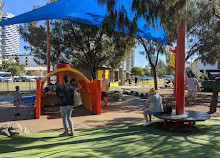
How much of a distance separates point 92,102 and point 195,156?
5788mm

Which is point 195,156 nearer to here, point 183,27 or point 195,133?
point 195,133

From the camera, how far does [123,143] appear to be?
4.67 meters

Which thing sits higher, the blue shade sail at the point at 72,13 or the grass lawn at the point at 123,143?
the blue shade sail at the point at 72,13

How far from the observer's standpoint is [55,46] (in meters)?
16.5

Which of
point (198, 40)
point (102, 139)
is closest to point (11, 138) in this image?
point (102, 139)

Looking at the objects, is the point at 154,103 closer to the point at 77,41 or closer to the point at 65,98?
the point at 65,98

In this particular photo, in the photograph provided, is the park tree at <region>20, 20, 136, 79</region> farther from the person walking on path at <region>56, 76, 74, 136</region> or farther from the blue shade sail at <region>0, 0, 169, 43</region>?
the person walking on path at <region>56, 76, 74, 136</region>

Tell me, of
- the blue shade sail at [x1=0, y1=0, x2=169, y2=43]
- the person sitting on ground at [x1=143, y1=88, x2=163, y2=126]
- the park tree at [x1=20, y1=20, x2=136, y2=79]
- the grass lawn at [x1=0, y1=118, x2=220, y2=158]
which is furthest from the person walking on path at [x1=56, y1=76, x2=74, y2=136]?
the park tree at [x1=20, y1=20, x2=136, y2=79]

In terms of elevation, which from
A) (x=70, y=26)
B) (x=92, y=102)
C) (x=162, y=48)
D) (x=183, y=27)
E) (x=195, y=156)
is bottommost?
(x=195, y=156)

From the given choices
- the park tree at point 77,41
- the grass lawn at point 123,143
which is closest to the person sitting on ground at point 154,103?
the grass lawn at point 123,143

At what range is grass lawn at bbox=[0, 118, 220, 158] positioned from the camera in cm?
398

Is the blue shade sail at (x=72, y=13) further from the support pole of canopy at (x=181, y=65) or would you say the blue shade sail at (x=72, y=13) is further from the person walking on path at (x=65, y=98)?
the person walking on path at (x=65, y=98)

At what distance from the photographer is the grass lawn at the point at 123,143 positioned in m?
3.98

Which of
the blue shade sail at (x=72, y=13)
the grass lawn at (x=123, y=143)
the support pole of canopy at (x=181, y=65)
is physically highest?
the blue shade sail at (x=72, y=13)
